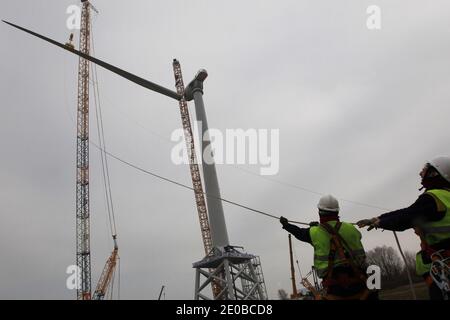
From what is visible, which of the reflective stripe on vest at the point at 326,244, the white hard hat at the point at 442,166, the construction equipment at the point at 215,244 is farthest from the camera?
the construction equipment at the point at 215,244

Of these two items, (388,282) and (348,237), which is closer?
(348,237)

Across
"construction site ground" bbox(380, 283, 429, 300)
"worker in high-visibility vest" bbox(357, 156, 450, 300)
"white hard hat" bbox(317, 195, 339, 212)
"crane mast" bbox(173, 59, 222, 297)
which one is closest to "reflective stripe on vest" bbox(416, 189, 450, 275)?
"worker in high-visibility vest" bbox(357, 156, 450, 300)

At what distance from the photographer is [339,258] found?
240 inches

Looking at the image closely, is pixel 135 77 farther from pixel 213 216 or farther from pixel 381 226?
pixel 381 226

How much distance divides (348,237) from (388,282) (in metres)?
100

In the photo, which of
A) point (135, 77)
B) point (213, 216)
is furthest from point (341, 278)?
point (135, 77)

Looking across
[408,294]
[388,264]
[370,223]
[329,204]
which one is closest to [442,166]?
[370,223]

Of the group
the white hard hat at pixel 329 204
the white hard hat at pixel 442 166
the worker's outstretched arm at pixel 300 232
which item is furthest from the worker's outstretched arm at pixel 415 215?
the worker's outstretched arm at pixel 300 232

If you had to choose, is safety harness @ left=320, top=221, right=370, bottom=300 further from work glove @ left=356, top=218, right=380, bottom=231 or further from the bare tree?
the bare tree

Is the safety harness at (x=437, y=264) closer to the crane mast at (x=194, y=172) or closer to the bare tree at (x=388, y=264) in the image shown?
the crane mast at (x=194, y=172)

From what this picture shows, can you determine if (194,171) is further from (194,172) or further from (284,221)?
(284,221)

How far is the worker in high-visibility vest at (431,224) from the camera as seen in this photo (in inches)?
204

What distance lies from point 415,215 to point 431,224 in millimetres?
274
